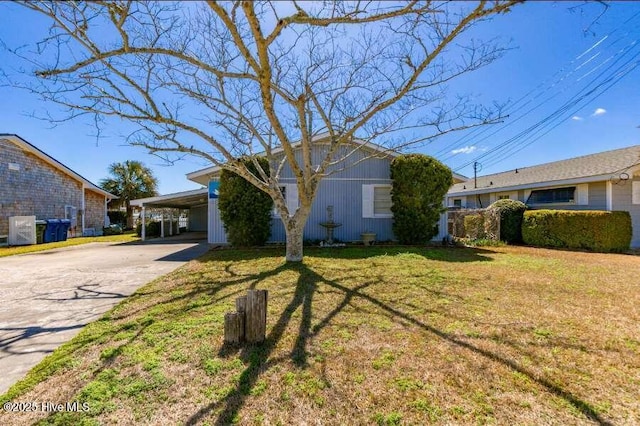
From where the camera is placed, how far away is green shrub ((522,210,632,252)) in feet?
32.7

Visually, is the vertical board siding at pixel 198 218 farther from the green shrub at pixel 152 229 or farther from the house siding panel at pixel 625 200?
the house siding panel at pixel 625 200

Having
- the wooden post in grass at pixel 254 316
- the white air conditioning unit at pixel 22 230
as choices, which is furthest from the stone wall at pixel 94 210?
the wooden post in grass at pixel 254 316

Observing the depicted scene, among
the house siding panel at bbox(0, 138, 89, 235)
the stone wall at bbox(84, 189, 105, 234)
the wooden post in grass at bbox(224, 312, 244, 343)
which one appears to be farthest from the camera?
the stone wall at bbox(84, 189, 105, 234)

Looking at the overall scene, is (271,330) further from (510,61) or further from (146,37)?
(510,61)

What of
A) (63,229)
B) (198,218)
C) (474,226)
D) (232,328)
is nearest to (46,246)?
(63,229)

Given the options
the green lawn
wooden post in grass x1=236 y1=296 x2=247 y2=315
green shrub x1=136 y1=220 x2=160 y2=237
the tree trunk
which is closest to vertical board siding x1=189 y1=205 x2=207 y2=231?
green shrub x1=136 y1=220 x2=160 y2=237

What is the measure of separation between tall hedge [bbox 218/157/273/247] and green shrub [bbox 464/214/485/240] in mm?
9259

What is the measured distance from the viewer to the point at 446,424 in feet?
6.51

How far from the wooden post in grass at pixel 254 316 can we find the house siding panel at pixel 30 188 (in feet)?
58.6

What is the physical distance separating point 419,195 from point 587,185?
296 inches

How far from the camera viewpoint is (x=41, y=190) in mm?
16297

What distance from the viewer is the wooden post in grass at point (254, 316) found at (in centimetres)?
314

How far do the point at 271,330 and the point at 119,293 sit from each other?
11.4ft

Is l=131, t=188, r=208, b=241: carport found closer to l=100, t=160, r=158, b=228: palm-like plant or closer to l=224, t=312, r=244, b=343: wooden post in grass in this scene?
l=100, t=160, r=158, b=228: palm-like plant
